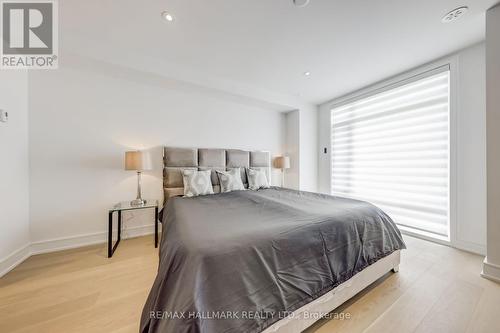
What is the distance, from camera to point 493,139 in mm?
1749

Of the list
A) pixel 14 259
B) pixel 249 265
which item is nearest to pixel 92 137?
pixel 14 259

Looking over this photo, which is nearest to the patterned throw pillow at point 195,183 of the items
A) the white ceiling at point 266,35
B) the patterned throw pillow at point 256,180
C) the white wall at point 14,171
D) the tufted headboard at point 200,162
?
the tufted headboard at point 200,162

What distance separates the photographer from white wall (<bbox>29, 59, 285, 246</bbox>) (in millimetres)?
2242

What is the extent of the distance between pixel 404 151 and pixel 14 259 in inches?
211

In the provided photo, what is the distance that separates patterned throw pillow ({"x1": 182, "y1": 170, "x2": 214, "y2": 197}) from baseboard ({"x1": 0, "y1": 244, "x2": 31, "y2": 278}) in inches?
71.9

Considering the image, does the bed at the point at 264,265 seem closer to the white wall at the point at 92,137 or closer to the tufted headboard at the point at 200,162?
the tufted headboard at the point at 200,162

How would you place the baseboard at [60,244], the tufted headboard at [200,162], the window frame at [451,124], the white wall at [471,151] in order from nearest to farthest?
the baseboard at [60,244] < the white wall at [471,151] < the window frame at [451,124] < the tufted headboard at [200,162]

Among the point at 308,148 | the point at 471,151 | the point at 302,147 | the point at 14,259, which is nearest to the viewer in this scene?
the point at 14,259

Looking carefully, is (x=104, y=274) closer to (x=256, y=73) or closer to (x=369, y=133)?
(x=256, y=73)

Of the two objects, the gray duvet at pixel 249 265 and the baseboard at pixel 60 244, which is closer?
the gray duvet at pixel 249 265

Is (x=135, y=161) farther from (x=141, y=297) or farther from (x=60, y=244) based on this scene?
(x=141, y=297)

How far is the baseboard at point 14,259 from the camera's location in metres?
1.77

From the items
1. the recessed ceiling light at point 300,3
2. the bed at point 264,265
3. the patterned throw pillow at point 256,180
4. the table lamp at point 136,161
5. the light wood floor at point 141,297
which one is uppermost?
the recessed ceiling light at point 300,3

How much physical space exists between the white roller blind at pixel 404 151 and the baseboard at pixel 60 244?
406 cm
